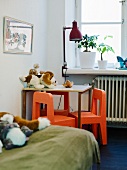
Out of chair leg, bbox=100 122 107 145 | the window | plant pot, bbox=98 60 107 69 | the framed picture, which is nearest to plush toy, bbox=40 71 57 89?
the framed picture

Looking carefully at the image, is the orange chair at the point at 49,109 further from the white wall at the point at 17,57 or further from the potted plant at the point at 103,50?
the potted plant at the point at 103,50

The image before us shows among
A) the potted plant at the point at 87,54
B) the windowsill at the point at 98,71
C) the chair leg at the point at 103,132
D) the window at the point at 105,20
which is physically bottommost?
the chair leg at the point at 103,132

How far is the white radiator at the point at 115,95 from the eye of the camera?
401cm

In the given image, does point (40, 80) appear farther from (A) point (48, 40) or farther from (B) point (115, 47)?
(B) point (115, 47)

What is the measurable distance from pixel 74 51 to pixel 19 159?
10.2 ft

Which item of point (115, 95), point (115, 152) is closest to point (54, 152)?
point (115, 152)

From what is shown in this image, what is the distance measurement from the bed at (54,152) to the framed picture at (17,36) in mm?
1175

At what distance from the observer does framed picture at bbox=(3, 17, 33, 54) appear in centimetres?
282

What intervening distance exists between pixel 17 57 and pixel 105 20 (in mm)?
1758

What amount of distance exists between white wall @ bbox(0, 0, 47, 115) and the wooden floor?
1.02 meters

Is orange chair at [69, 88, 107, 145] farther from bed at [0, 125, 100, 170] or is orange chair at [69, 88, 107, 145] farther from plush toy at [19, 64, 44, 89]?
bed at [0, 125, 100, 170]

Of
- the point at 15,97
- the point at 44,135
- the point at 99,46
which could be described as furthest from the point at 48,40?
the point at 44,135

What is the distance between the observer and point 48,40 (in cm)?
411

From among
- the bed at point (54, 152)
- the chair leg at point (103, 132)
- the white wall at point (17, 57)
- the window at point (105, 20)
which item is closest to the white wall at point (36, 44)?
the white wall at point (17, 57)
